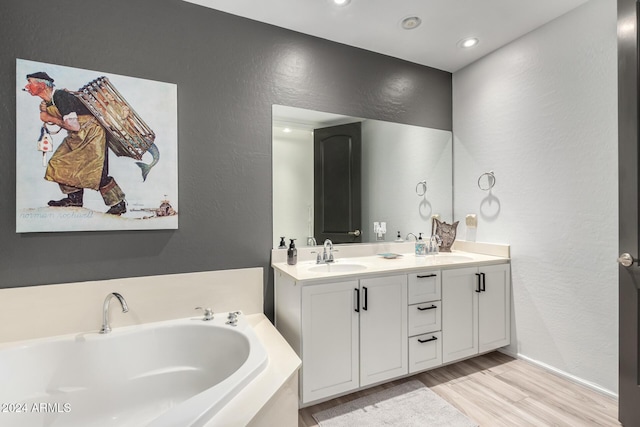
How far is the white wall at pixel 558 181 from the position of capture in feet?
6.19

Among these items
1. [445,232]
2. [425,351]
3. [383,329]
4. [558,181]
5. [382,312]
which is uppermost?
[558,181]

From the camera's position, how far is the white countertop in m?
1.87

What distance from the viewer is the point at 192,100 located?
6.45ft

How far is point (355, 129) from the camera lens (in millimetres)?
2523

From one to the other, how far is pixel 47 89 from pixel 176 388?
1.77m

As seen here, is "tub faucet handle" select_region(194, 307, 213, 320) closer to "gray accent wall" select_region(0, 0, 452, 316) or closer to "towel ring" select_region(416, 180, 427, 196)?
"gray accent wall" select_region(0, 0, 452, 316)

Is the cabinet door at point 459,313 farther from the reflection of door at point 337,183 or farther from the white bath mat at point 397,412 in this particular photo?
the reflection of door at point 337,183

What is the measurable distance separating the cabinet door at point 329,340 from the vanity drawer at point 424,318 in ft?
1.43

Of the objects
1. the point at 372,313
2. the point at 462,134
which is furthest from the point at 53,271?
the point at 462,134

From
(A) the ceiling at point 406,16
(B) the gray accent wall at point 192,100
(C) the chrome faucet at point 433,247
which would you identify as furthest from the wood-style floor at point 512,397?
(A) the ceiling at point 406,16

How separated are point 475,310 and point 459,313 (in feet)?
0.56

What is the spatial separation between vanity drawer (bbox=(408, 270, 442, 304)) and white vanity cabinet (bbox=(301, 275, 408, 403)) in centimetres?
7

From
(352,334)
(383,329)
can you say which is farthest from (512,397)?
(352,334)

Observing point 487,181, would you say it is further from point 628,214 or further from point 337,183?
point 337,183
